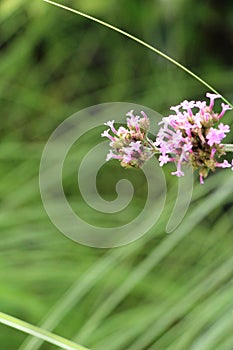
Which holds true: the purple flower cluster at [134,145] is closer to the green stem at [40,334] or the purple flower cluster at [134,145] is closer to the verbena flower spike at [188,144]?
the verbena flower spike at [188,144]

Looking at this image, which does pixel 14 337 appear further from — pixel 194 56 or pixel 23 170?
pixel 194 56

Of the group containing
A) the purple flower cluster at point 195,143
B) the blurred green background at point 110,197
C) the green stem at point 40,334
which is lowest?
the green stem at point 40,334

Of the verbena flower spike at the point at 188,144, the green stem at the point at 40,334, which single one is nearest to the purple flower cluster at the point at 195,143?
the verbena flower spike at the point at 188,144

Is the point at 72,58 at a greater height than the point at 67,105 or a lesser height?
greater

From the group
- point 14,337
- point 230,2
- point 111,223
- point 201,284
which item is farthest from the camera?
point 230,2

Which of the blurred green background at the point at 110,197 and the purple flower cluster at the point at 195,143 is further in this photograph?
the blurred green background at the point at 110,197

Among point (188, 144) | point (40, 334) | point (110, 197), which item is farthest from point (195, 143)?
point (110, 197)

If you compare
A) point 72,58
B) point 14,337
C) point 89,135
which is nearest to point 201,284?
point 14,337

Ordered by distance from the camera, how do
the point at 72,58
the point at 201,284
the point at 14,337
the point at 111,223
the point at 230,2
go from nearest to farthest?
the point at 201,284, the point at 14,337, the point at 111,223, the point at 230,2, the point at 72,58
